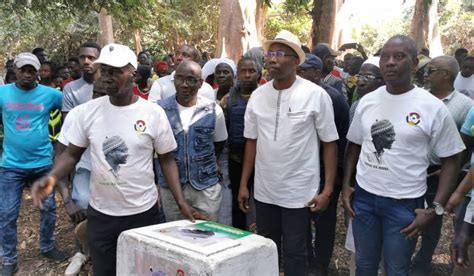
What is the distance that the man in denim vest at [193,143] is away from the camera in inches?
130

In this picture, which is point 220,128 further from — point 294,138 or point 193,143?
point 294,138

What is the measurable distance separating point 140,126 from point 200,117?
2.18 ft

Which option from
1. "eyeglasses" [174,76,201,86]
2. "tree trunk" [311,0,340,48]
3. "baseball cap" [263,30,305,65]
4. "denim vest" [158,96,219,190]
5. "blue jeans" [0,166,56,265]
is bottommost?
"blue jeans" [0,166,56,265]

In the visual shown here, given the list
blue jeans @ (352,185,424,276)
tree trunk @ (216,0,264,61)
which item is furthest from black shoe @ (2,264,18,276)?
tree trunk @ (216,0,264,61)

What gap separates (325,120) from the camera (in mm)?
3037

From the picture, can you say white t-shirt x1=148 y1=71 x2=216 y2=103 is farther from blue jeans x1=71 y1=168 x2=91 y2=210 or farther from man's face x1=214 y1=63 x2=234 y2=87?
blue jeans x1=71 y1=168 x2=91 y2=210

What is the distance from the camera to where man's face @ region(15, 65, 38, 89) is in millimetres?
3996

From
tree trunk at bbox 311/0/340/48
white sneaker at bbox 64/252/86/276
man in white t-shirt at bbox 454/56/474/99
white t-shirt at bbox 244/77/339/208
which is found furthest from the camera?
tree trunk at bbox 311/0/340/48

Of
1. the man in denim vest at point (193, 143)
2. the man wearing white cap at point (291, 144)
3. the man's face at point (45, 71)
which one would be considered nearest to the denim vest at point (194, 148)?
the man in denim vest at point (193, 143)

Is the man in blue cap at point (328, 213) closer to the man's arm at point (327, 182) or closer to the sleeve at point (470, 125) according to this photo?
the man's arm at point (327, 182)

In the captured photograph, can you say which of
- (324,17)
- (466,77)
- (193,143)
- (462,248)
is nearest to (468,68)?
(466,77)

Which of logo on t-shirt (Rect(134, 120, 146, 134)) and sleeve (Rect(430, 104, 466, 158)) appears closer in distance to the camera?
sleeve (Rect(430, 104, 466, 158))

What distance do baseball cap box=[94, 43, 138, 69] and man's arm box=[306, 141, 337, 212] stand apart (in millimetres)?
1403

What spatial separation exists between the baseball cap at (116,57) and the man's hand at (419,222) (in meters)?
1.90
